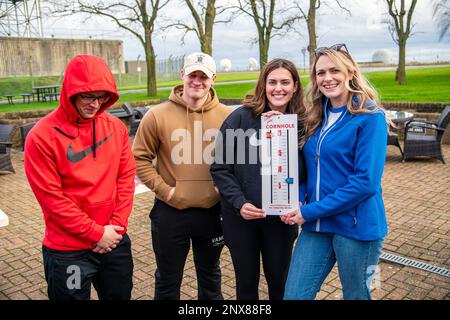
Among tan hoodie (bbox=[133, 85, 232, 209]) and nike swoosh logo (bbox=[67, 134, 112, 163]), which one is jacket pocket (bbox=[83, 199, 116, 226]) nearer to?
nike swoosh logo (bbox=[67, 134, 112, 163])

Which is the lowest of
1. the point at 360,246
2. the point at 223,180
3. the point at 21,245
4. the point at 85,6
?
the point at 21,245

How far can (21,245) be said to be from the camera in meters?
5.26

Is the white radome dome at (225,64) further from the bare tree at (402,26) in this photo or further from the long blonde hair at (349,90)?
the long blonde hair at (349,90)

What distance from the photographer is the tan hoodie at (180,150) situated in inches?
113

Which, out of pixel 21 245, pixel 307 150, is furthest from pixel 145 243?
pixel 307 150

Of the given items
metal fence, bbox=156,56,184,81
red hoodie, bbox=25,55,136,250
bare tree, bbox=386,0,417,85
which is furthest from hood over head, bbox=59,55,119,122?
metal fence, bbox=156,56,184,81

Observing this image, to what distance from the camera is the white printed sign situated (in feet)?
8.35

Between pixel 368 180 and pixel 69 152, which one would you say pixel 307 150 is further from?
pixel 69 152

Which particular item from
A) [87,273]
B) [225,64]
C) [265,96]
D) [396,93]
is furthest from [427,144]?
[225,64]

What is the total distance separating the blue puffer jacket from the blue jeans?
0.22 feet

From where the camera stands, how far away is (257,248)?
2.74 meters

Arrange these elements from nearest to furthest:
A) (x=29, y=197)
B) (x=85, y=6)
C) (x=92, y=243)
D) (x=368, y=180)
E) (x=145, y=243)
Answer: (x=368, y=180) → (x=92, y=243) → (x=145, y=243) → (x=29, y=197) → (x=85, y=6)

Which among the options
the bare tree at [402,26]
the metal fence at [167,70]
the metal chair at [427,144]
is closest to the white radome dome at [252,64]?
the metal fence at [167,70]
